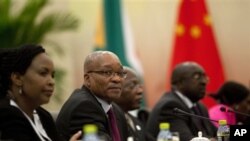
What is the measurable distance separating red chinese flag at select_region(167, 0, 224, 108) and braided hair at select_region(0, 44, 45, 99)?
5812mm

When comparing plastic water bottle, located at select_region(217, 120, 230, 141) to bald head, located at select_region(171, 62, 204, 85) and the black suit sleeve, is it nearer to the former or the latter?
the black suit sleeve

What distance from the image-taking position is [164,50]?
9.61 metres

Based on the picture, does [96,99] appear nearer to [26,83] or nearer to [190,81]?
[26,83]

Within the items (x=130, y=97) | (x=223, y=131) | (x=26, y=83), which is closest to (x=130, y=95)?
(x=130, y=97)

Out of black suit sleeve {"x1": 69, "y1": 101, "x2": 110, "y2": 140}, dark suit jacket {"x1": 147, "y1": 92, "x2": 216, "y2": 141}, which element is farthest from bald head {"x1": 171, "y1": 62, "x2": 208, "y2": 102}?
black suit sleeve {"x1": 69, "y1": 101, "x2": 110, "y2": 140}

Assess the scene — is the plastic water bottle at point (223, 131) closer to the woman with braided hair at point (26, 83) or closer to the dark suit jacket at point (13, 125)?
the woman with braided hair at point (26, 83)

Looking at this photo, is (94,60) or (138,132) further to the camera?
(138,132)

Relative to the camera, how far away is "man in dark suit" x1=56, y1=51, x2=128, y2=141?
13.5ft

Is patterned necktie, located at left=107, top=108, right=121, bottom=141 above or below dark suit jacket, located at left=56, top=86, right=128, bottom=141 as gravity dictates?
below

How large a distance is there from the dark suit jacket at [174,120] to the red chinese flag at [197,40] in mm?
3607

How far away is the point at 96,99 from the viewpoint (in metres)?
4.30

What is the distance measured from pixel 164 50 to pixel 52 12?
5.11 feet

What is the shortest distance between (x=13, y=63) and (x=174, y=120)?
2.09 metres

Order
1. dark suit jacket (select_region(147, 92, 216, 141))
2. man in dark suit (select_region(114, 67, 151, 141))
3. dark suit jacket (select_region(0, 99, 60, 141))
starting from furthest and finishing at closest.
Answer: man in dark suit (select_region(114, 67, 151, 141)) < dark suit jacket (select_region(147, 92, 216, 141)) < dark suit jacket (select_region(0, 99, 60, 141))
